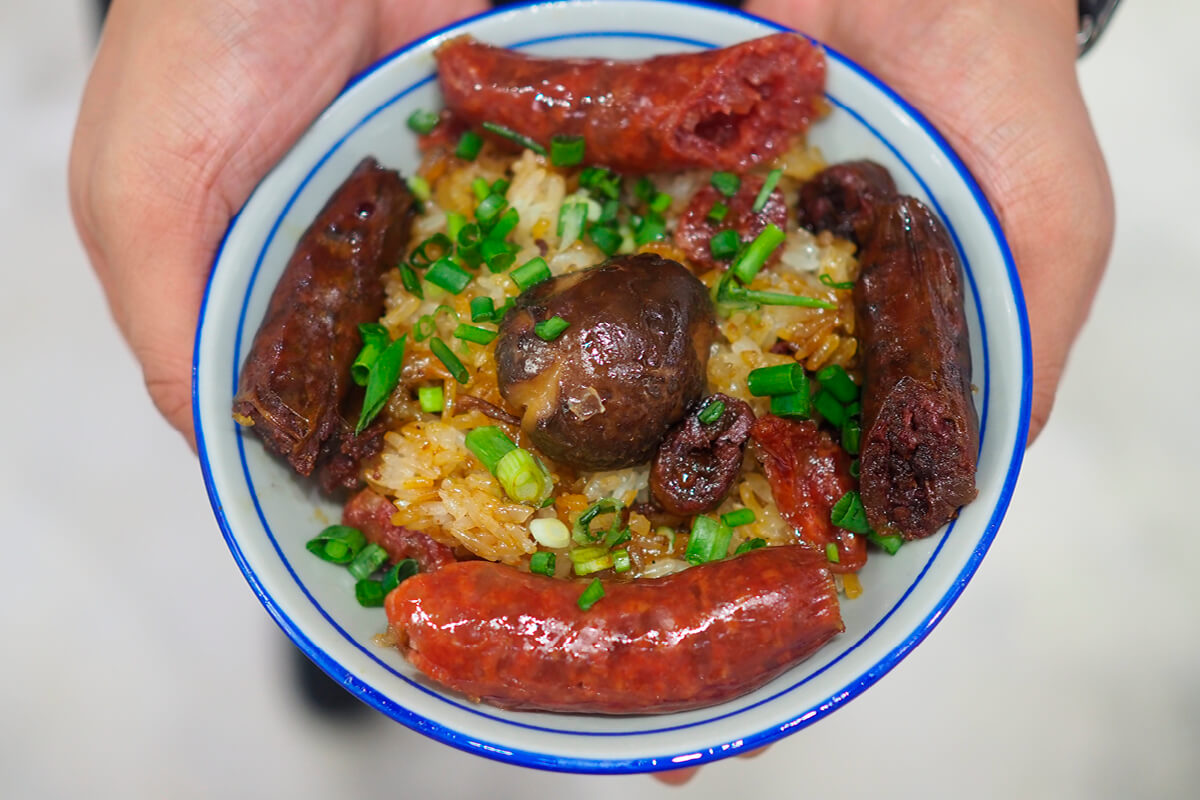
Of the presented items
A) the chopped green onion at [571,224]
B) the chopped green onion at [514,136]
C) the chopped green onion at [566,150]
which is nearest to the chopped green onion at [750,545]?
the chopped green onion at [571,224]

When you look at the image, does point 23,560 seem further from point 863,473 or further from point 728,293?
point 863,473

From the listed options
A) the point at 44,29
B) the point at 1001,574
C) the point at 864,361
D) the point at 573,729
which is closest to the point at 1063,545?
the point at 1001,574

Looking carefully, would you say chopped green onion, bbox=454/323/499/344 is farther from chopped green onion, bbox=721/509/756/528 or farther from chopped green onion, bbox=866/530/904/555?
chopped green onion, bbox=866/530/904/555

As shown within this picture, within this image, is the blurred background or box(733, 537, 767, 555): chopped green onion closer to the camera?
box(733, 537, 767, 555): chopped green onion

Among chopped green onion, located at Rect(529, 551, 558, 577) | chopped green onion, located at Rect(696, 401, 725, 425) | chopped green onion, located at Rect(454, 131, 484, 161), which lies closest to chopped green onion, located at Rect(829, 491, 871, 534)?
chopped green onion, located at Rect(696, 401, 725, 425)

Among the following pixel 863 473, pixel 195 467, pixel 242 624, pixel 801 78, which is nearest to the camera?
pixel 863 473
